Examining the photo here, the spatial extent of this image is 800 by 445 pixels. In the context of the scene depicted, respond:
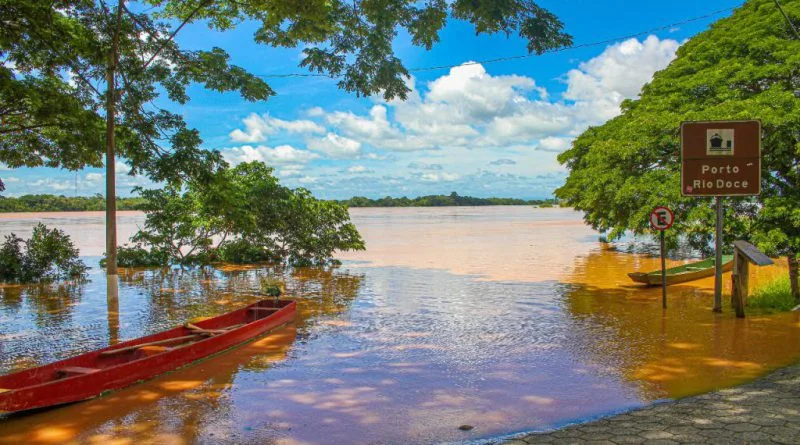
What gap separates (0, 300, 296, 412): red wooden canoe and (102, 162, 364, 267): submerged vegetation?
12.5 meters

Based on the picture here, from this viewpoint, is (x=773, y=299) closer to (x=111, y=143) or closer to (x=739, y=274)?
(x=739, y=274)

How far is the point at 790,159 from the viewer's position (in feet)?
52.3

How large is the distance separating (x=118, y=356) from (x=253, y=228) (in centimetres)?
1440

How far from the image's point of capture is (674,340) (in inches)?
390

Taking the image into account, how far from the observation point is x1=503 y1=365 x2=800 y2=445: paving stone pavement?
5.01 metres

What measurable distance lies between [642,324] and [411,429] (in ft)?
23.2

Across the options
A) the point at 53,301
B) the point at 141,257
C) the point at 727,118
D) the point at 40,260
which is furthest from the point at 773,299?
the point at 141,257

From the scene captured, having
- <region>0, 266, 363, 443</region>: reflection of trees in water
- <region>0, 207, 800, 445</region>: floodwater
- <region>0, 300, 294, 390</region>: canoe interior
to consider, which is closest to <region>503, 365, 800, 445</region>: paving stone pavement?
<region>0, 207, 800, 445</region>: floodwater

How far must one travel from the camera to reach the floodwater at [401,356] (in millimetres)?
6340

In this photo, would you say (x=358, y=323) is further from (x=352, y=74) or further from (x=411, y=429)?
(x=411, y=429)

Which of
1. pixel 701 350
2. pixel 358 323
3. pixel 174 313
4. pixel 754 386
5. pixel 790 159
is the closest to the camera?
pixel 754 386

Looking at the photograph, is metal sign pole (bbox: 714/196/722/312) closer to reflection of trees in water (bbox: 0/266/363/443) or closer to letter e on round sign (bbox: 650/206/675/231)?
letter e on round sign (bbox: 650/206/675/231)

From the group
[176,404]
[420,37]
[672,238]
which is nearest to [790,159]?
[672,238]

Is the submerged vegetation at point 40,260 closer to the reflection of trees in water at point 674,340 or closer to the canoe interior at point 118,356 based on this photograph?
the canoe interior at point 118,356
